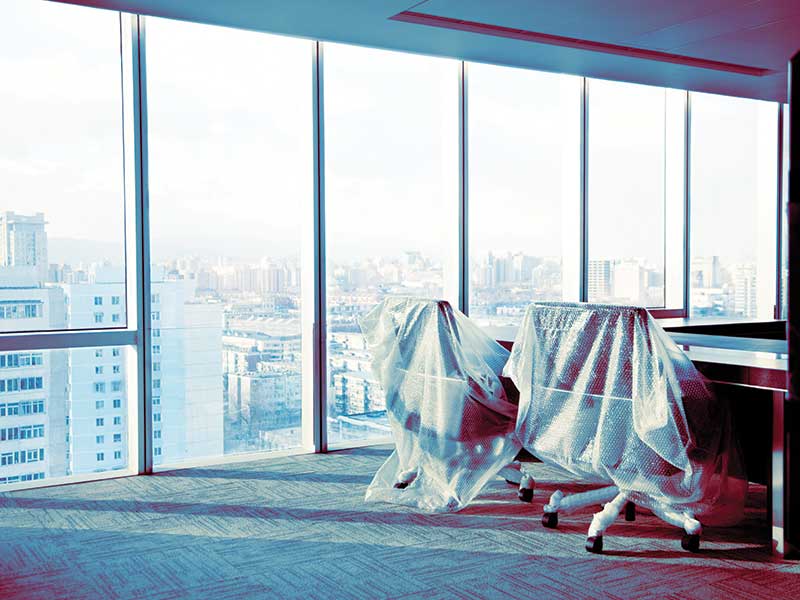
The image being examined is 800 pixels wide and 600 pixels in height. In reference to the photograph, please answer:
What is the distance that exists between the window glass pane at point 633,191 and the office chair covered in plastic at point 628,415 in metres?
3.01

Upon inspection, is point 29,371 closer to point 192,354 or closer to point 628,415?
point 192,354

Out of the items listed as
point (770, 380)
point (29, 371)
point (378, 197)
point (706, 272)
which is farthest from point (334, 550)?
point (706, 272)

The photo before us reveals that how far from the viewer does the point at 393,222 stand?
551cm

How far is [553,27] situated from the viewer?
471 centimetres

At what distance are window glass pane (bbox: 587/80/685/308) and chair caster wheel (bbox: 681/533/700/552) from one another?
3.14 m

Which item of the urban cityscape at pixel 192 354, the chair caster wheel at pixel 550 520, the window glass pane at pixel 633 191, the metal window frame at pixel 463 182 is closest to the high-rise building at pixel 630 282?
the window glass pane at pixel 633 191

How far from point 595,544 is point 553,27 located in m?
2.88

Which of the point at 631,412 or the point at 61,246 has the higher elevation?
the point at 61,246

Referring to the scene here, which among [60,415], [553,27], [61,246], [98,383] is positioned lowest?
[60,415]

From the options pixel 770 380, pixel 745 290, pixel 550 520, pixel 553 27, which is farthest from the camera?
pixel 745 290

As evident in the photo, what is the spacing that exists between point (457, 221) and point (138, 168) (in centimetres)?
208

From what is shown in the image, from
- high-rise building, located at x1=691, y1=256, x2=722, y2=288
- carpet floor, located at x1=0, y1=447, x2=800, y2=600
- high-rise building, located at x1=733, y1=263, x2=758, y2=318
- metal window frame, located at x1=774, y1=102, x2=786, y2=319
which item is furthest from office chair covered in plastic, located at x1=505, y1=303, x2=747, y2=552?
metal window frame, located at x1=774, y1=102, x2=786, y2=319

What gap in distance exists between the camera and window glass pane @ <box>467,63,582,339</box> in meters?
5.72

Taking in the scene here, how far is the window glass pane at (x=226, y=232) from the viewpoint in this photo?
15.4 ft
